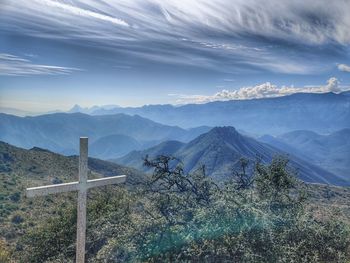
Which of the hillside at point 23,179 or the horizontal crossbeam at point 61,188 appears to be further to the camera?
the hillside at point 23,179

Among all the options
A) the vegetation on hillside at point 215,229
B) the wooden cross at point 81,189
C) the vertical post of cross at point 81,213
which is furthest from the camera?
the vegetation on hillside at point 215,229

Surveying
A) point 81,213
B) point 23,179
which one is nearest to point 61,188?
point 81,213

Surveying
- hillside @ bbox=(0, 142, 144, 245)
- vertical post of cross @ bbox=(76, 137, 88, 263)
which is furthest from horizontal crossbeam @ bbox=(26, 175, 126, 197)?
hillside @ bbox=(0, 142, 144, 245)

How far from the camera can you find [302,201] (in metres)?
18.0

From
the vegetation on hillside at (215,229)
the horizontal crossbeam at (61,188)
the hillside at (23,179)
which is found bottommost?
the hillside at (23,179)

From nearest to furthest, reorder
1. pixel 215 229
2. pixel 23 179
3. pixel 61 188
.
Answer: pixel 61 188, pixel 215 229, pixel 23 179

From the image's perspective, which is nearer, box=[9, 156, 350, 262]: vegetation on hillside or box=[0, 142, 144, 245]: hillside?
box=[9, 156, 350, 262]: vegetation on hillside

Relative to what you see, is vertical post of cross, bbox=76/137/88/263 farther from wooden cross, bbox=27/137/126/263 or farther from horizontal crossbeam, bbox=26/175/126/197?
horizontal crossbeam, bbox=26/175/126/197

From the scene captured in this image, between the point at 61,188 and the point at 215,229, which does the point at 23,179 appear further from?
the point at 215,229

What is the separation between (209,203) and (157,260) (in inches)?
136

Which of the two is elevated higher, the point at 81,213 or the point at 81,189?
the point at 81,189

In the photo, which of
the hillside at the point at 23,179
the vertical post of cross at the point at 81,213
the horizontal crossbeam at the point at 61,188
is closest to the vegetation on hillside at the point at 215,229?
the vertical post of cross at the point at 81,213

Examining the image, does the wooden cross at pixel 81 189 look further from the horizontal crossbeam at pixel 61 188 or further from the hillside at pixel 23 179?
the hillside at pixel 23 179

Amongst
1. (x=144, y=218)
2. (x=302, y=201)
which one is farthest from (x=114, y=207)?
(x=302, y=201)
